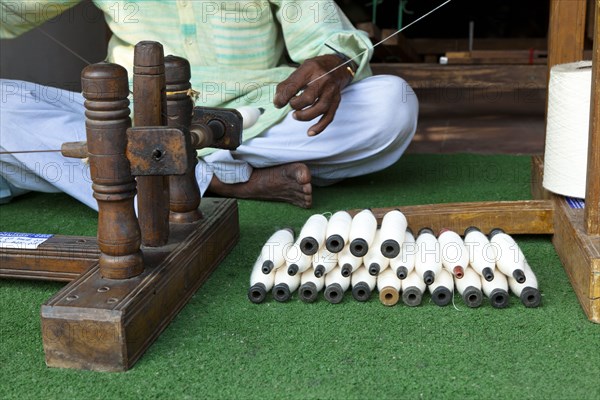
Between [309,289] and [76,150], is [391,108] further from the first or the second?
[76,150]

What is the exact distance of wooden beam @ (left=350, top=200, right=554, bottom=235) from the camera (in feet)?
6.94

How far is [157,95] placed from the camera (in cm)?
165

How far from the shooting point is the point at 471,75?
3768 mm

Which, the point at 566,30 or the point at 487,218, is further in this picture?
the point at 566,30

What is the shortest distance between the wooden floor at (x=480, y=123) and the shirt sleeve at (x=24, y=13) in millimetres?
1567

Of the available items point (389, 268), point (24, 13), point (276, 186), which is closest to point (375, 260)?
point (389, 268)

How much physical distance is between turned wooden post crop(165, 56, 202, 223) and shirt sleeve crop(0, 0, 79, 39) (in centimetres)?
85

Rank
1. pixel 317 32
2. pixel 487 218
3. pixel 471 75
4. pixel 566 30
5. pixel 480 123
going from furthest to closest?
pixel 480 123 < pixel 471 75 < pixel 317 32 < pixel 566 30 < pixel 487 218

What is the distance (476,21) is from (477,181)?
3456 millimetres

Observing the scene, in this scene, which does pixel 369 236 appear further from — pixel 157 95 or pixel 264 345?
pixel 157 95

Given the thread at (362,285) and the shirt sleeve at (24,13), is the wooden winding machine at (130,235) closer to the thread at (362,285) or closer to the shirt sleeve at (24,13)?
the thread at (362,285)

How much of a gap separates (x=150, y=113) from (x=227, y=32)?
0.99 meters

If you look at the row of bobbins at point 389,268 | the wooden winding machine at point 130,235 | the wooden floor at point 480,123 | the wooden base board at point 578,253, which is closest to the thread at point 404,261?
the row of bobbins at point 389,268

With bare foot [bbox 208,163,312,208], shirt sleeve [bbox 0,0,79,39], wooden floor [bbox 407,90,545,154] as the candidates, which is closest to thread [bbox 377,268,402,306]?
bare foot [bbox 208,163,312,208]
